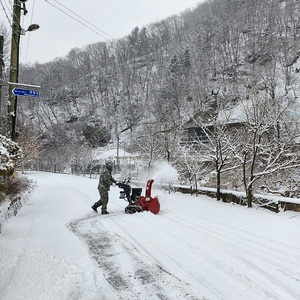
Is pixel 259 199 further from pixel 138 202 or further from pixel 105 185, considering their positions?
pixel 105 185

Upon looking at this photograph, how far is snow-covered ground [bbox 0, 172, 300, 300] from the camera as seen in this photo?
3.22 m

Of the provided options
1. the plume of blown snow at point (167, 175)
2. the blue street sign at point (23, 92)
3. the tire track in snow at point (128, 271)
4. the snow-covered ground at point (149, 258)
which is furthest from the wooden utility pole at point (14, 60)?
the plume of blown snow at point (167, 175)

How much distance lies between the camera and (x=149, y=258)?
14.1 ft

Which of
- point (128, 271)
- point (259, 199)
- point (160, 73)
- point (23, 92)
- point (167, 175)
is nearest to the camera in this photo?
A: point (128, 271)

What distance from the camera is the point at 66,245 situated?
16.0ft

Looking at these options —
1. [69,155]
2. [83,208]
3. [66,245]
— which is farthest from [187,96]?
[66,245]

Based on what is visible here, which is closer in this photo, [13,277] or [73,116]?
[13,277]

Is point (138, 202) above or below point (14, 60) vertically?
below

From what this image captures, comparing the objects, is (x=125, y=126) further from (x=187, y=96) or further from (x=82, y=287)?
(x=82, y=287)

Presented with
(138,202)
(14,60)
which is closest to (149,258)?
(138,202)

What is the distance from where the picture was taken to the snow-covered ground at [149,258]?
3.22m

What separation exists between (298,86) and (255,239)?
137 feet

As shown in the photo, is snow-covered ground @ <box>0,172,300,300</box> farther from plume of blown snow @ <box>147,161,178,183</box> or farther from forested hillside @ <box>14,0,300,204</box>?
forested hillside @ <box>14,0,300,204</box>

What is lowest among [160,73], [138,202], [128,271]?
[128,271]
